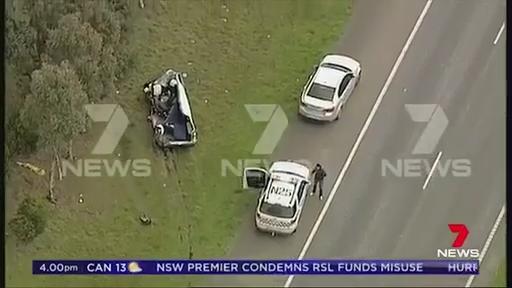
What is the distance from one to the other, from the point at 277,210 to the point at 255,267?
0.15 m

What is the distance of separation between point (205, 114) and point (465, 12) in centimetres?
68

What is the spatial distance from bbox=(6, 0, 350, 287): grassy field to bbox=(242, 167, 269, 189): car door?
28 millimetres

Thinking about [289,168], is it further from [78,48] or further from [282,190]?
[78,48]

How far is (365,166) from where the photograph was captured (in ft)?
6.50

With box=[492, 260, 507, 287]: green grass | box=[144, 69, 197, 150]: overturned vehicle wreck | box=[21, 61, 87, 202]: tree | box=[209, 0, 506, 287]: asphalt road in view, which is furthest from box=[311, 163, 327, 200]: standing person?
box=[21, 61, 87, 202]: tree

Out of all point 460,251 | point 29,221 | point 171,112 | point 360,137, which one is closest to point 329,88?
point 360,137

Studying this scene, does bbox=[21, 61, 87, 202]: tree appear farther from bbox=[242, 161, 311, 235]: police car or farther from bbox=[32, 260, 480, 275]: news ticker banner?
bbox=[242, 161, 311, 235]: police car

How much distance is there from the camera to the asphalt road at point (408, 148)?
196cm

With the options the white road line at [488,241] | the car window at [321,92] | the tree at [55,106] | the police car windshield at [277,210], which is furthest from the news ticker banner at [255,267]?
the car window at [321,92]

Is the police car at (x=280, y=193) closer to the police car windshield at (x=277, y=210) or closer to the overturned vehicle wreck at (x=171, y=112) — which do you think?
the police car windshield at (x=277, y=210)

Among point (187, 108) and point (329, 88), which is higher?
point (329, 88)

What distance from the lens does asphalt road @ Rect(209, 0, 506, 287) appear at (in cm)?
196

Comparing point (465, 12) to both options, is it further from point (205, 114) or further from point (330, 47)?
point (205, 114)

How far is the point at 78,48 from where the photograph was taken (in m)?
1.98
